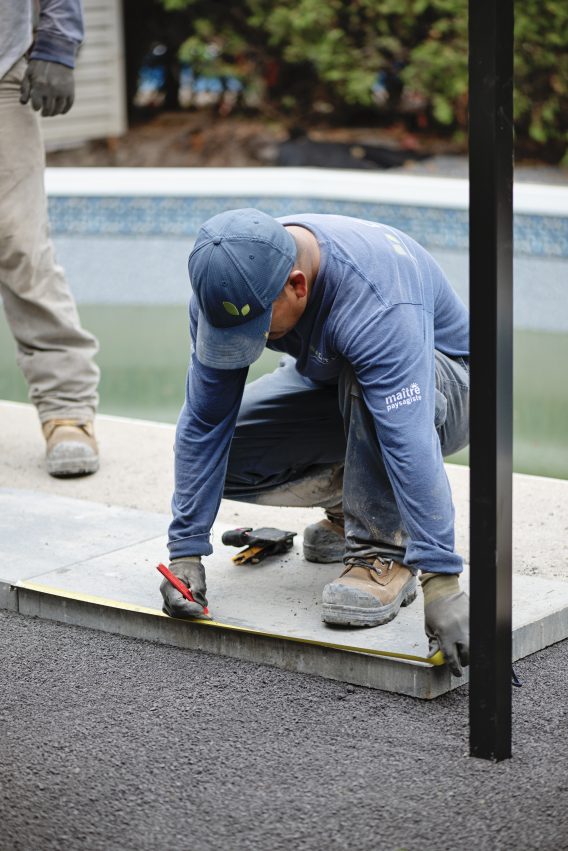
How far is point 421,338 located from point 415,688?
651 mm

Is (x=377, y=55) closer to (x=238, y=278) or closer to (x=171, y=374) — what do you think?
(x=171, y=374)

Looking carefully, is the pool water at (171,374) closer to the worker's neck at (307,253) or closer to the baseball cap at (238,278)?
the worker's neck at (307,253)

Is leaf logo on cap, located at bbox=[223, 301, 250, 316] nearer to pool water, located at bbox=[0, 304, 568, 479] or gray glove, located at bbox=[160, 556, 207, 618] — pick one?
gray glove, located at bbox=[160, 556, 207, 618]

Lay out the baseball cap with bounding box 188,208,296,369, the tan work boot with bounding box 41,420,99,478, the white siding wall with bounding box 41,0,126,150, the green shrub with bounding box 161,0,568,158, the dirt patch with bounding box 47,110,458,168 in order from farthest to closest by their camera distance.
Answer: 1. the white siding wall with bounding box 41,0,126,150
2. the dirt patch with bounding box 47,110,458,168
3. the green shrub with bounding box 161,0,568,158
4. the tan work boot with bounding box 41,420,99,478
5. the baseball cap with bounding box 188,208,296,369

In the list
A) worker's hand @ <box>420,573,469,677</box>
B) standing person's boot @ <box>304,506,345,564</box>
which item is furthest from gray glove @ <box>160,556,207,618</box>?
worker's hand @ <box>420,573,469,677</box>

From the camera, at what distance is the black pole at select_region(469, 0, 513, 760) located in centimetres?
185

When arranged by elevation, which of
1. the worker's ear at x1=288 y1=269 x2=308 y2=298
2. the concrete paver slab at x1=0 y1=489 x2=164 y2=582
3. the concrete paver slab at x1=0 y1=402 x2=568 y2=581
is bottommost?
the concrete paver slab at x1=0 y1=402 x2=568 y2=581

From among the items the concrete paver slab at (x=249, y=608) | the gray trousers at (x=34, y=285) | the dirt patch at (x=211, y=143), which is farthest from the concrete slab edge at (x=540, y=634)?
the dirt patch at (x=211, y=143)

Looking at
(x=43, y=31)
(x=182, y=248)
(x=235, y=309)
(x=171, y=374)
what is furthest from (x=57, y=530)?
(x=182, y=248)

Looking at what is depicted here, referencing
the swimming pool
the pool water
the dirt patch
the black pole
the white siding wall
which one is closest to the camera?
the black pole

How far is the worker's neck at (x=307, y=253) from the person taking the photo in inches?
94.5

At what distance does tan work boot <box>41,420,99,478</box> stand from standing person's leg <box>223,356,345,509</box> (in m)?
1.08

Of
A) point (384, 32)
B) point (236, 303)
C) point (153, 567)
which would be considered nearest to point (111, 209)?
point (384, 32)

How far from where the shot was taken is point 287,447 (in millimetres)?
2771
